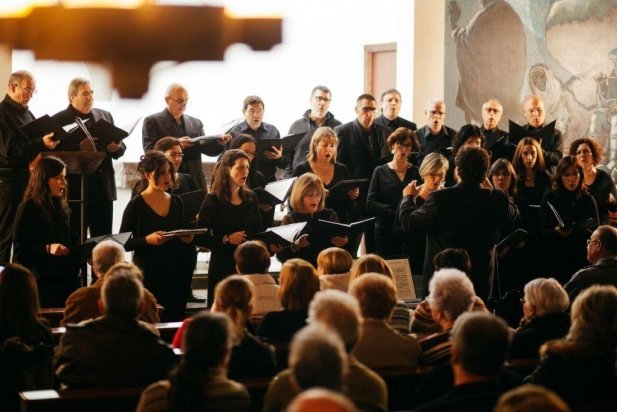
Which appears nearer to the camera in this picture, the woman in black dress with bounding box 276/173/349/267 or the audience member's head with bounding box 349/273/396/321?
the audience member's head with bounding box 349/273/396/321

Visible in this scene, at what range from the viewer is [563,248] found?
28.8 feet

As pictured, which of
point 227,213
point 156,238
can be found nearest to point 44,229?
point 156,238

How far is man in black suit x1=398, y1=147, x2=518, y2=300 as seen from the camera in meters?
7.02

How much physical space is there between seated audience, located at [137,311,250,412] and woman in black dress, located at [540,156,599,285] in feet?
16.4

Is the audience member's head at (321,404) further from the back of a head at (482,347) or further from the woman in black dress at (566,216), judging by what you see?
the woman in black dress at (566,216)

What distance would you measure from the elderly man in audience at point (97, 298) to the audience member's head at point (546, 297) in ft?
6.30

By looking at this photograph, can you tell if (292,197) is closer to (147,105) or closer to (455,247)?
(455,247)


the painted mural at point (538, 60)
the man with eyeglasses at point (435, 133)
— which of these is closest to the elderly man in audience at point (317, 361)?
the man with eyeglasses at point (435, 133)

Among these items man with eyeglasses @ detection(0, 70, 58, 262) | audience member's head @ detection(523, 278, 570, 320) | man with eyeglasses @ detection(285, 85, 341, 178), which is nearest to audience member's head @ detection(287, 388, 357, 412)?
audience member's head @ detection(523, 278, 570, 320)

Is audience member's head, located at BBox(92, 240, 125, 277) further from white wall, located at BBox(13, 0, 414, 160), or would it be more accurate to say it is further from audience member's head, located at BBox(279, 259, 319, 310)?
white wall, located at BBox(13, 0, 414, 160)

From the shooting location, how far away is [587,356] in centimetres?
476

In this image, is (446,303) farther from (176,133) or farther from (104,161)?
(176,133)

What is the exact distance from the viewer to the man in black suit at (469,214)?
7.02 meters

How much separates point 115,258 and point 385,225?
317 cm
